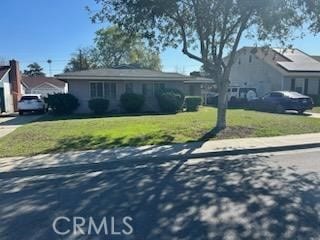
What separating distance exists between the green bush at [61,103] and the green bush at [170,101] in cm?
606

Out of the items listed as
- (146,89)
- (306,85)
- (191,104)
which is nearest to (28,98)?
(146,89)

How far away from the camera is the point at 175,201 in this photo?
214 inches

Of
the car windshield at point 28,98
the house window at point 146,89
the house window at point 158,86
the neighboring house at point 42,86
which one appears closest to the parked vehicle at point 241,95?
the house window at point 158,86

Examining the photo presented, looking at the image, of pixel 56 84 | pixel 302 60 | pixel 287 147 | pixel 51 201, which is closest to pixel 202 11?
pixel 287 147

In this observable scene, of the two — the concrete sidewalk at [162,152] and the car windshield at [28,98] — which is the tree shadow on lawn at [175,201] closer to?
the concrete sidewalk at [162,152]

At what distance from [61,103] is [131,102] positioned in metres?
4.64

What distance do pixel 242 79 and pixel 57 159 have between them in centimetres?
3233

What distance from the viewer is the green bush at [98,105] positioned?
22.3m

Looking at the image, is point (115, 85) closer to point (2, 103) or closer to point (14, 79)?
point (2, 103)

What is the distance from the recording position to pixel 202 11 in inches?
453

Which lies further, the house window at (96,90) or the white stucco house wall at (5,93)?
the white stucco house wall at (5,93)

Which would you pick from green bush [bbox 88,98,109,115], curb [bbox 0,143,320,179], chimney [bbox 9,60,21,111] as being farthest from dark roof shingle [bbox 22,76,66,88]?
curb [bbox 0,143,320,179]

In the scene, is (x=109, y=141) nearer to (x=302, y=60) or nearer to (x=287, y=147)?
(x=287, y=147)

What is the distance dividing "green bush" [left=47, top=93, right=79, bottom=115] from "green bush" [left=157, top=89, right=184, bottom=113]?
606 centimetres
